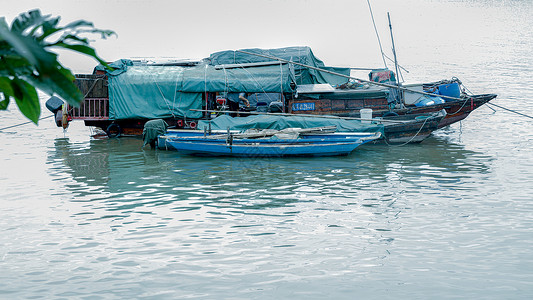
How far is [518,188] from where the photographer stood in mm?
13891

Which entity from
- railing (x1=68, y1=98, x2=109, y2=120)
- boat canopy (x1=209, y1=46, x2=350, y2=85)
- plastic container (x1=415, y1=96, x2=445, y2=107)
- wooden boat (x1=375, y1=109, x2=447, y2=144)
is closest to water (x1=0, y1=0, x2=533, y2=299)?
wooden boat (x1=375, y1=109, x2=447, y2=144)

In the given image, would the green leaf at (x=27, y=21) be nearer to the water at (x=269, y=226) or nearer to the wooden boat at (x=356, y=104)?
the water at (x=269, y=226)

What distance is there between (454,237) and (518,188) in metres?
5.52

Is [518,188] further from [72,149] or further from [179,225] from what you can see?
[72,149]

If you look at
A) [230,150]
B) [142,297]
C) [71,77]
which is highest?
[71,77]

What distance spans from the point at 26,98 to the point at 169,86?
23.6 meters

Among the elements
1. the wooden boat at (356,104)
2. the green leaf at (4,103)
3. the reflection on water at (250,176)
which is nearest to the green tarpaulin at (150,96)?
the reflection on water at (250,176)

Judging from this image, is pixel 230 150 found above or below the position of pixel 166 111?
below

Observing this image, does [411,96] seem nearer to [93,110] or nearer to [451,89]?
[451,89]

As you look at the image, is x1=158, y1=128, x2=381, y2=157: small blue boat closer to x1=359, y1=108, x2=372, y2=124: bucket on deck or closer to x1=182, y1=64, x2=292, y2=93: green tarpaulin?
x1=359, y1=108, x2=372, y2=124: bucket on deck

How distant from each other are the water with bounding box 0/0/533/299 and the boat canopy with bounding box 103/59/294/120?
4.32m

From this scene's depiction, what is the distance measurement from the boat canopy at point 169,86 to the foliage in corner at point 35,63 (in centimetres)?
2194

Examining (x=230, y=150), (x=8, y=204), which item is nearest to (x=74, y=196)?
(x=8, y=204)

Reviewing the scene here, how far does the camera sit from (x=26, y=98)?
1.54 meters
